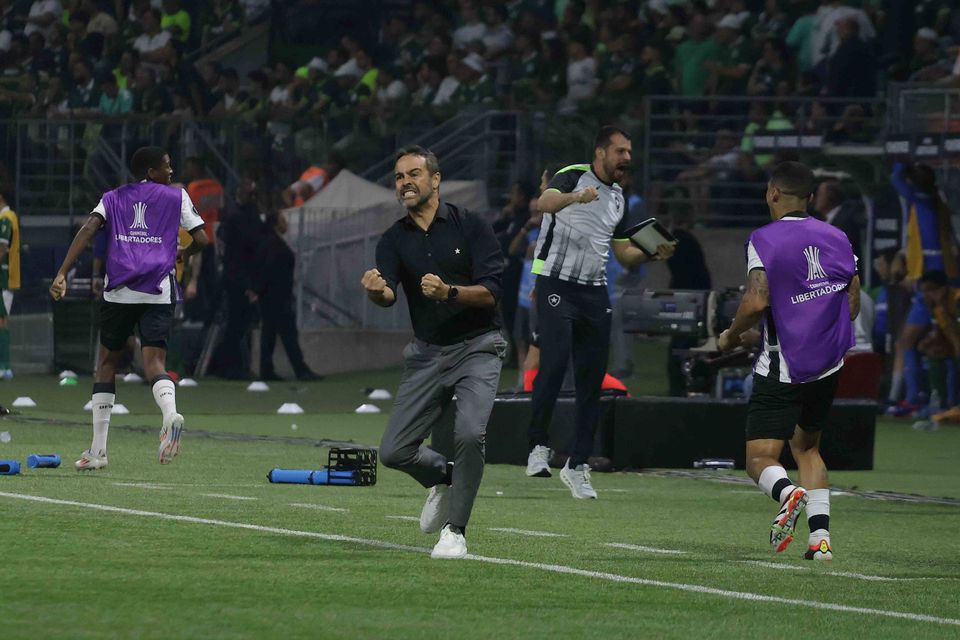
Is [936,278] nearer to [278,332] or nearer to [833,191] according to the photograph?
[833,191]

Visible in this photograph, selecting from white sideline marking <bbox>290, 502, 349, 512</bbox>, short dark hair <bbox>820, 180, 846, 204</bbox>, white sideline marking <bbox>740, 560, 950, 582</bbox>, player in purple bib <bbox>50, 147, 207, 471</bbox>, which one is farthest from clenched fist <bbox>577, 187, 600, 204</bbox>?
short dark hair <bbox>820, 180, 846, 204</bbox>

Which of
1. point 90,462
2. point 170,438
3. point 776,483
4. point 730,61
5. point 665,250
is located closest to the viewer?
point 776,483

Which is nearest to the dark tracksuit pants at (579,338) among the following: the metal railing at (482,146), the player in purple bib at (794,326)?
the player in purple bib at (794,326)

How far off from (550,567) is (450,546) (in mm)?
457

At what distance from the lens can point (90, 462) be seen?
13.6 metres

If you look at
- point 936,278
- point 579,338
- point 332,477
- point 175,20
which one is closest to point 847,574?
point 579,338

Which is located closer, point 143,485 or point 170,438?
point 143,485

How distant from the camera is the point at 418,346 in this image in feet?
31.6

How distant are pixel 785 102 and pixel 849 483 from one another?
37.1 feet

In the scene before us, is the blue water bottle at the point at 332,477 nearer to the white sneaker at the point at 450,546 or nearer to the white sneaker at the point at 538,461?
the white sneaker at the point at 538,461

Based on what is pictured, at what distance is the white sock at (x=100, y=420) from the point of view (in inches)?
538

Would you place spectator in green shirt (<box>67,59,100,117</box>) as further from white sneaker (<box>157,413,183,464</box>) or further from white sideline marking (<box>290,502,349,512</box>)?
white sideline marking (<box>290,502,349,512</box>)

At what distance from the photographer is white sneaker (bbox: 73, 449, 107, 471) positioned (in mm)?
13500

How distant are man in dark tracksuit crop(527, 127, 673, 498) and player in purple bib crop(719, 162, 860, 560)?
3274mm
